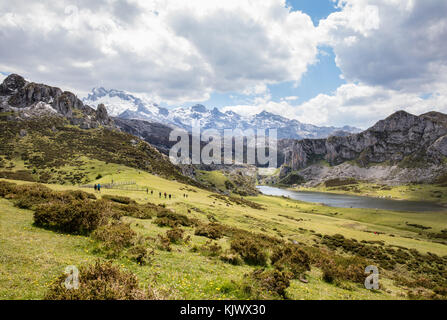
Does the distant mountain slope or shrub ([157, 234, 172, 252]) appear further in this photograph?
the distant mountain slope

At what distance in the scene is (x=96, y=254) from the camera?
512 inches

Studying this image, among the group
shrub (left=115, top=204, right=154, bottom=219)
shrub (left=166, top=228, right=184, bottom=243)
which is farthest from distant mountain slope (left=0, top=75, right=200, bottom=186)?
shrub (left=166, top=228, right=184, bottom=243)

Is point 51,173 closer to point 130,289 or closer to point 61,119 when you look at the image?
point 130,289

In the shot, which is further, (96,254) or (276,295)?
(96,254)

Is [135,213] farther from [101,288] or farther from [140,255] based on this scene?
[101,288]

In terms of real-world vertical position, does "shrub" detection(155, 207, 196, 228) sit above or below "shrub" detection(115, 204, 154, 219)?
below

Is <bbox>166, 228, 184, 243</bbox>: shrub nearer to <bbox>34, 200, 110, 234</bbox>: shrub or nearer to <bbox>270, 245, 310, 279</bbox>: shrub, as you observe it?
<bbox>34, 200, 110, 234</bbox>: shrub

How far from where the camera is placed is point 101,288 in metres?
8.58

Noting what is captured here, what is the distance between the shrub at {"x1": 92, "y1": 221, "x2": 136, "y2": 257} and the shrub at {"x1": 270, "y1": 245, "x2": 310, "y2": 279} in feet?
36.1

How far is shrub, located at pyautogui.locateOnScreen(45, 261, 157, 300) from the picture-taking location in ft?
26.2

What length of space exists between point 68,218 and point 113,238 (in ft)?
15.3

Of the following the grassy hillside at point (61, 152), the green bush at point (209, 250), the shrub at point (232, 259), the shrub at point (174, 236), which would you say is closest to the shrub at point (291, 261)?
the shrub at point (232, 259)
